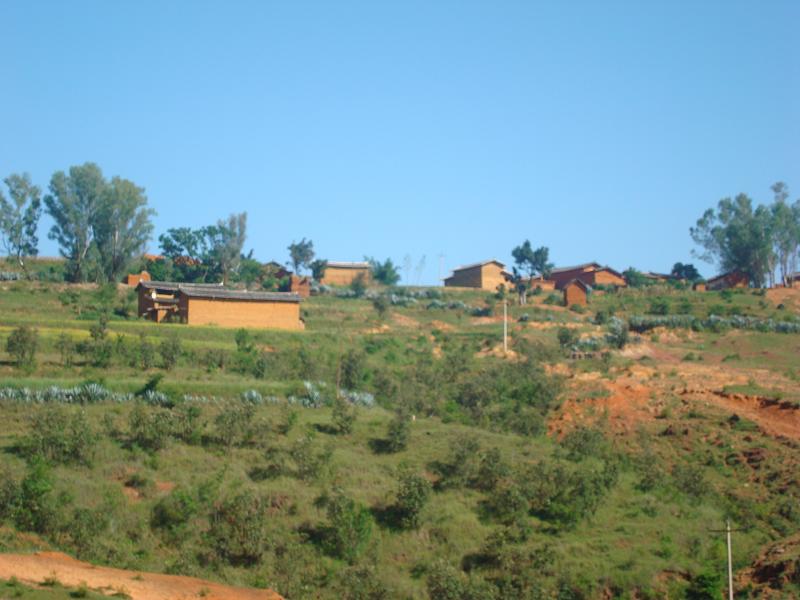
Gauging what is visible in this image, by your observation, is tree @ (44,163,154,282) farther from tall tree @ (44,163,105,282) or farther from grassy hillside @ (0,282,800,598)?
grassy hillside @ (0,282,800,598)

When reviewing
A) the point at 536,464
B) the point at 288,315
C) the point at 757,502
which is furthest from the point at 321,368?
the point at 757,502

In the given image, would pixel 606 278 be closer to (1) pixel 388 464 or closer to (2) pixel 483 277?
(2) pixel 483 277

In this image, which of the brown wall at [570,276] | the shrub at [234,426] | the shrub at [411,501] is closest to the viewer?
the shrub at [411,501]

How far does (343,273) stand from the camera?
61156 millimetres

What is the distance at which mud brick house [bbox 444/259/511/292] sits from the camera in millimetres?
59594

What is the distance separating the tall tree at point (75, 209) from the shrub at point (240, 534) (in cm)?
3028

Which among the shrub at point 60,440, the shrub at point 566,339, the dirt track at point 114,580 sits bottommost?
Answer: the dirt track at point 114,580

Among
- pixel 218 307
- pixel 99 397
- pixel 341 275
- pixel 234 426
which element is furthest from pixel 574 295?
pixel 99 397

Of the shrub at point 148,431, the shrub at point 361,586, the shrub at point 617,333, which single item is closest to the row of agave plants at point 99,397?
the shrub at point 148,431

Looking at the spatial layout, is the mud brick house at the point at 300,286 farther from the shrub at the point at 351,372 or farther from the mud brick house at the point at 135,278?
the shrub at the point at 351,372

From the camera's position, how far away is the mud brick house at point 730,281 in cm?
5803

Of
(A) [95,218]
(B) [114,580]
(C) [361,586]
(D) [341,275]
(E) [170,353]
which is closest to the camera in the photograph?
(B) [114,580]

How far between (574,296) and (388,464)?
29379 mm

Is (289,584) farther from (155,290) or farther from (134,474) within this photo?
(155,290)
